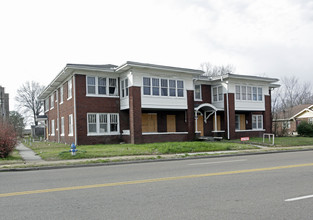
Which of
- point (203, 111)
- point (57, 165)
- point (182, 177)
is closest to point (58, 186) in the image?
point (182, 177)

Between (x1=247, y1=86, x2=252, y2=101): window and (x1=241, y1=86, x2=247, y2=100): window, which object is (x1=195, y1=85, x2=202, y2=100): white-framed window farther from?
(x1=247, y1=86, x2=252, y2=101): window

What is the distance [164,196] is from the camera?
6.75 m

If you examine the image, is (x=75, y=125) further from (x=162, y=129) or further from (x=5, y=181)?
(x=5, y=181)

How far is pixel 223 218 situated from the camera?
202 inches

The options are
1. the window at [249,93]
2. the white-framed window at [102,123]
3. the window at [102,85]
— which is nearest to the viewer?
the white-framed window at [102,123]

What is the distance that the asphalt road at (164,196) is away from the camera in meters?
5.45

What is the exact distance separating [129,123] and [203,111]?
25.2ft

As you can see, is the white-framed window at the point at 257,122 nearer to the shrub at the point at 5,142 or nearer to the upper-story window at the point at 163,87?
the upper-story window at the point at 163,87

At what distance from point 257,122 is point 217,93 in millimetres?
6261

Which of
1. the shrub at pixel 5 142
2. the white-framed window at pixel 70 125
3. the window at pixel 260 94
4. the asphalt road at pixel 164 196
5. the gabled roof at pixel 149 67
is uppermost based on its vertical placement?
the gabled roof at pixel 149 67

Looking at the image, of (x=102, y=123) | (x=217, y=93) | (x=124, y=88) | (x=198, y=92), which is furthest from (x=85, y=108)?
(x=217, y=93)

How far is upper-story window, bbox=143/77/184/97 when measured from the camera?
24.2 meters

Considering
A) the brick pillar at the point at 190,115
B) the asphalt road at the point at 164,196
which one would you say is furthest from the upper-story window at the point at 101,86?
the asphalt road at the point at 164,196

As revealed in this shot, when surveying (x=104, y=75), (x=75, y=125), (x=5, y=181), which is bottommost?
(x=5, y=181)
